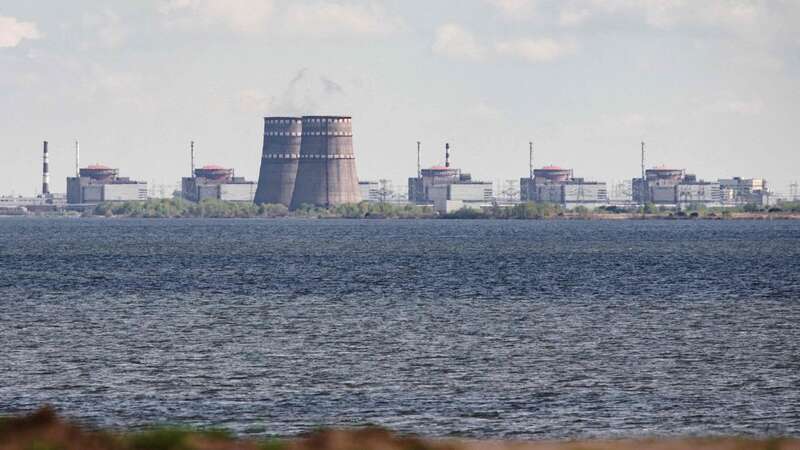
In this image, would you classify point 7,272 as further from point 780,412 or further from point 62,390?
point 780,412

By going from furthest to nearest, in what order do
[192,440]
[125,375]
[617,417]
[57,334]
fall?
[57,334]
[125,375]
[617,417]
[192,440]

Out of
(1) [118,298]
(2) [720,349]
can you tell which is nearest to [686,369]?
(2) [720,349]

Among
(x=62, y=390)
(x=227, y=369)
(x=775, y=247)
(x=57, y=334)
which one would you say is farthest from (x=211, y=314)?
(x=775, y=247)

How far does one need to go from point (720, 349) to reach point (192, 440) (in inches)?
1040

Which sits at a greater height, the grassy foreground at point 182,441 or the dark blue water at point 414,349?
the grassy foreground at point 182,441

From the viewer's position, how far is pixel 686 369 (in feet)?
124

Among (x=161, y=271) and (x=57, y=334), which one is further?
A: (x=161, y=271)

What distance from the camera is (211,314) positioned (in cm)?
5497

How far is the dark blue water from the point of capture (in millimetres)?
30531

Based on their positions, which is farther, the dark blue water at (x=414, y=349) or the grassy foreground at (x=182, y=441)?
the dark blue water at (x=414, y=349)

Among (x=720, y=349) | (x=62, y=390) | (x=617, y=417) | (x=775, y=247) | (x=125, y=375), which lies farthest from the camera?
(x=775, y=247)

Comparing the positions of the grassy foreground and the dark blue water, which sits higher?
the grassy foreground

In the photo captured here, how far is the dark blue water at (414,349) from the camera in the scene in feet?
100

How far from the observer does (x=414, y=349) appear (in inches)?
1667
